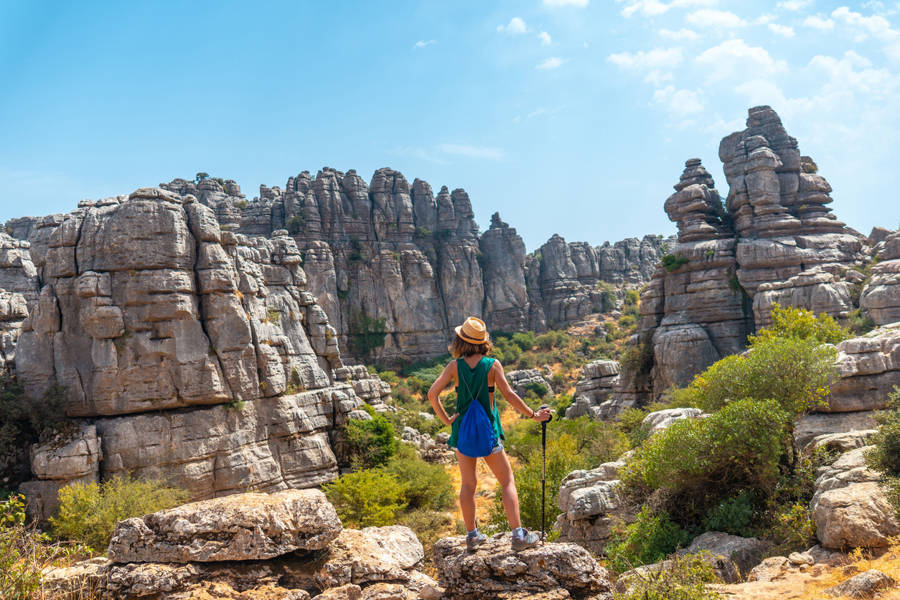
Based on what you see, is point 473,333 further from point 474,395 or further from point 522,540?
point 522,540

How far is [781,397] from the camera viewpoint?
10.2m

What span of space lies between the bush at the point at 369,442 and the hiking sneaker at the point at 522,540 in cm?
1806

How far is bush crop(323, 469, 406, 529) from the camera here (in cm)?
1603

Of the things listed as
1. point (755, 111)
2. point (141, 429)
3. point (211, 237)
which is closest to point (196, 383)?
point (141, 429)

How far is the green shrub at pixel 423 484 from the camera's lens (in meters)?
20.2

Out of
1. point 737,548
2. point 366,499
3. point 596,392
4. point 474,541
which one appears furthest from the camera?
point 596,392

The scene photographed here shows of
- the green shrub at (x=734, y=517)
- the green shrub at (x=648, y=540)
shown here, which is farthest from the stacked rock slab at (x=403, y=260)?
the green shrub at (x=734, y=517)

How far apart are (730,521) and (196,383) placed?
16999mm

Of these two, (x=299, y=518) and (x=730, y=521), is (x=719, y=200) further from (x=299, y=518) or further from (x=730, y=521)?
(x=299, y=518)

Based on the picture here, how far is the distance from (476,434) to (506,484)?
0.54 meters

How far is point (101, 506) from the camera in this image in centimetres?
1508

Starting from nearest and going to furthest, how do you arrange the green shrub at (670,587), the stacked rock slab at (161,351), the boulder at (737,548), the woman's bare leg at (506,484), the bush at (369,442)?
1. the green shrub at (670,587)
2. the woman's bare leg at (506,484)
3. the boulder at (737,548)
4. the stacked rock slab at (161,351)
5. the bush at (369,442)

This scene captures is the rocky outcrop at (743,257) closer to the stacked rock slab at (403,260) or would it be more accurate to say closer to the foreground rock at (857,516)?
the foreground rock at (857,516)

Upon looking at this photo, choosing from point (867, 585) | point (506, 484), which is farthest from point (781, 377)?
point (506, 484)
